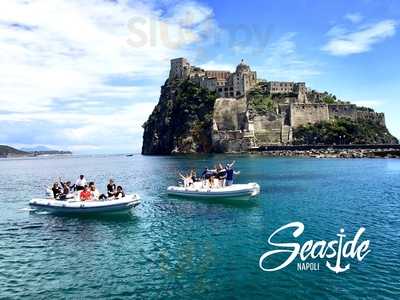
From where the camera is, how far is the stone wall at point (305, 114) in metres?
131

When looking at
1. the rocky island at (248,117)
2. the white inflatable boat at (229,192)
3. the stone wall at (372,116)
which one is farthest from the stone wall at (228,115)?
the white inflatable boat at (229,192)

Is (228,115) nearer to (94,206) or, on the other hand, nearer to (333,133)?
(333,133)

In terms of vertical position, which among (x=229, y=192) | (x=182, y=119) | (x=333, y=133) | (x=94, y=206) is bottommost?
(x=94, y=206)

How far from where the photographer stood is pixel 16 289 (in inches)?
577

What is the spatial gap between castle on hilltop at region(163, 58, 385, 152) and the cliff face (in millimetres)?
4210

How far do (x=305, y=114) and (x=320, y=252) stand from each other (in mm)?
118880

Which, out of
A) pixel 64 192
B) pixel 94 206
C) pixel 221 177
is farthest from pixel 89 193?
pixel 221 177

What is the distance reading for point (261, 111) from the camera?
5118 inches

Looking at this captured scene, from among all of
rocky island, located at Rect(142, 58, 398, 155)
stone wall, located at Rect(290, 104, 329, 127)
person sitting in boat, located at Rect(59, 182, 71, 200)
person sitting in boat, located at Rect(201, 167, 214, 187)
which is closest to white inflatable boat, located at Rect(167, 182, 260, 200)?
person sitting in boat, located at Rect(201, 167, 214, 187)

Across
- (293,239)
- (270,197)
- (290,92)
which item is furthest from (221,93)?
(293,239)

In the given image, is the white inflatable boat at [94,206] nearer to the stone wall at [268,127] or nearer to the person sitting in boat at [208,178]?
the person sitting in boat at [208,178]

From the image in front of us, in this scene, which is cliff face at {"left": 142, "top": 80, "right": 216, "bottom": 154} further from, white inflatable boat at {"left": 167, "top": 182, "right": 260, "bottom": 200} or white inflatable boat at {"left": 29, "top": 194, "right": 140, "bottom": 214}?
white inflatable boat at {"left": 29, "top": 194, "right": 140, "bottom": 214}

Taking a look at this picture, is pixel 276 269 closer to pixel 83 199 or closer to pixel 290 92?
pixel 83 199

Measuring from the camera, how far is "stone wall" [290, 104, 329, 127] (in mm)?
131000
